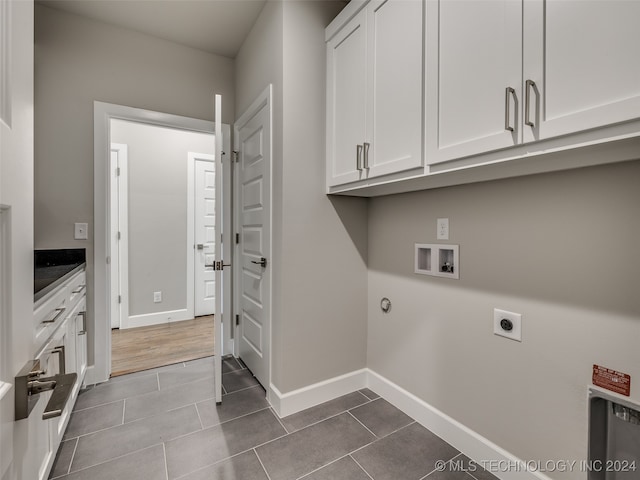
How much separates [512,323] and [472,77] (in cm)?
103

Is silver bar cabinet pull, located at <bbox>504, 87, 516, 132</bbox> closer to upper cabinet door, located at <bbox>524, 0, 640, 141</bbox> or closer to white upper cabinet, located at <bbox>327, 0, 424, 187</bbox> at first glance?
upper cabinet door, located at <bbox>524, 0, 640, 141</bbox>

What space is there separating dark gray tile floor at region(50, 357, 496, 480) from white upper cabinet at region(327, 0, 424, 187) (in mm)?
1403

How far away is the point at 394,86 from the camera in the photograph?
148 centimetres

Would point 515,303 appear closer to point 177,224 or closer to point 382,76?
point 382,76

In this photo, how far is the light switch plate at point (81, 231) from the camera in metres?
2.24

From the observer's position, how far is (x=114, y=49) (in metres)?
2.37

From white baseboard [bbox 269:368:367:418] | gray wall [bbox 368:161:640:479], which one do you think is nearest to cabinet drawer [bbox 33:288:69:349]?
white baseboard [bbox 269:368:367:418]

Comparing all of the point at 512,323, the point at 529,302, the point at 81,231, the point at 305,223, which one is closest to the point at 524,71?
the point at 529,302

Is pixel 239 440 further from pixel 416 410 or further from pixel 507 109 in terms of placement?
pixel 507 109

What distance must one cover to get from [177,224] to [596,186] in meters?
3.88

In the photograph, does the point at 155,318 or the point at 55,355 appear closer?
the point at 55,355

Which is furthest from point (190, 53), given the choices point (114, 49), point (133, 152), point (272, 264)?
point (272, 264)

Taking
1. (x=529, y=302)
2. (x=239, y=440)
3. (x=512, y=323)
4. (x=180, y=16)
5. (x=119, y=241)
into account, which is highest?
(x=180, y=16)

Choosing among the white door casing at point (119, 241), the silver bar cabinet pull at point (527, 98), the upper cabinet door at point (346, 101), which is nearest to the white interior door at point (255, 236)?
the upper cabinet door at point (346, 101)
